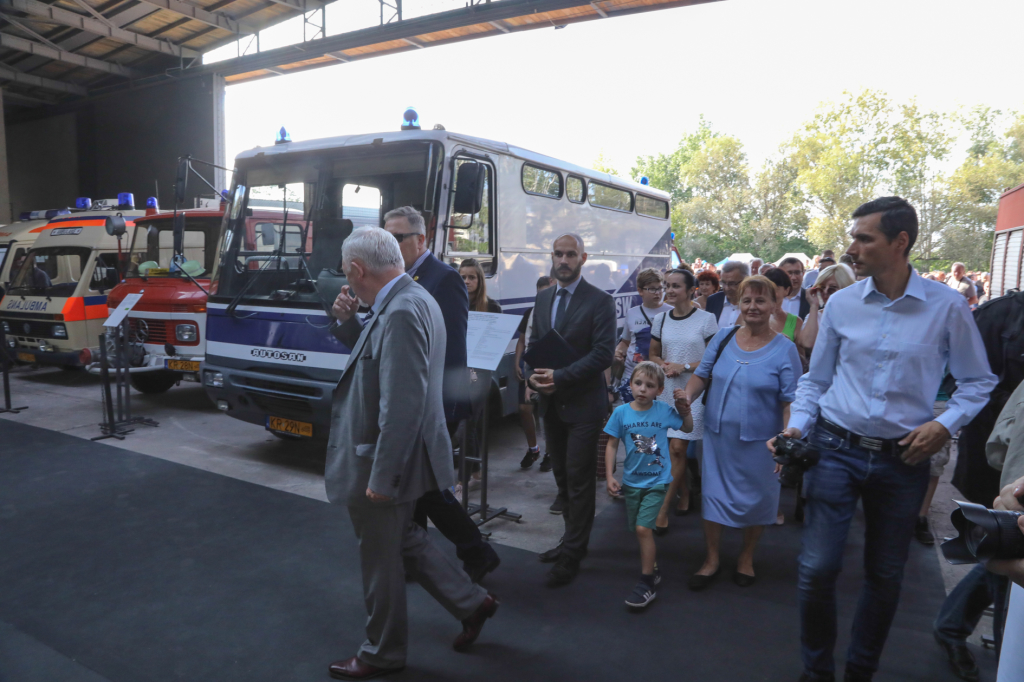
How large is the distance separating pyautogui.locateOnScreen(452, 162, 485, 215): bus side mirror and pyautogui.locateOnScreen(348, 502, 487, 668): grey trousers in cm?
311

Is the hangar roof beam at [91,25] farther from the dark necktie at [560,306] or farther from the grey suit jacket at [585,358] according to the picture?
the grey suit jacket at [585,358]

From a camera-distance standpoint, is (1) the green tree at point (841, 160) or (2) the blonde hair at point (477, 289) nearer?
(2) the blonde hair at point (477, 289)

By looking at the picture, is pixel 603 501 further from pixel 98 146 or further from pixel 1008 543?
pixel 98 146

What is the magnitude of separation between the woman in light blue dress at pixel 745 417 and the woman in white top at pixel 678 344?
73cm

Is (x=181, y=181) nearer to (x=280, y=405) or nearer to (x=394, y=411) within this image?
(x=280, y=405)

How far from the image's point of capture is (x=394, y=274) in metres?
2.82

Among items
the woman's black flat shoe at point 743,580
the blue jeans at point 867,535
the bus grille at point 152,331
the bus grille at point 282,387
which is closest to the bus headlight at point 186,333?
the bus grille at point 152,331

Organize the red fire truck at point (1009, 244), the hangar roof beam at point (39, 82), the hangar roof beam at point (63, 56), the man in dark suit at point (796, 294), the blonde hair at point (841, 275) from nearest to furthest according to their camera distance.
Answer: the blonde hair at point (841, 275)
the man in dark suit at point (796, 294)
the red fire truck at point (1009, 244)
the hangar roof beam at point (63, 56)
the hangar roof beam at point (39, 82)

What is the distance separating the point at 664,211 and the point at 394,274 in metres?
8.90

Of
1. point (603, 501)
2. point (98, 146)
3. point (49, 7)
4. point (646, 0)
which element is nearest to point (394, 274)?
point (603, 501)

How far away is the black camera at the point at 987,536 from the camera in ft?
4.17

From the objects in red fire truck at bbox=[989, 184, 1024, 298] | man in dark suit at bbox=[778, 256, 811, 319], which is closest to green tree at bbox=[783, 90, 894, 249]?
red fire truck at bbox=[989, 184, 1024, 298]

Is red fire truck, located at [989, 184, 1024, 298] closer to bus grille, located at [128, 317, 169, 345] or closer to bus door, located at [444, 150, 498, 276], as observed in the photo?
bus door, located at [444, 150, 498, 276]

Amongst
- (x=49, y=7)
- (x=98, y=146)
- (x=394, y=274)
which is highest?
(x=49, y=7)
